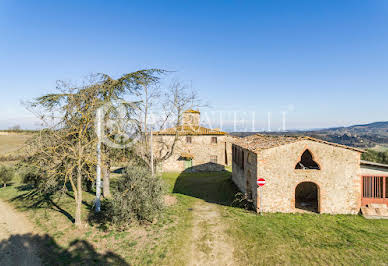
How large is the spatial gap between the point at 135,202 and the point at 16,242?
5.65m

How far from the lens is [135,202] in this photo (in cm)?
1018

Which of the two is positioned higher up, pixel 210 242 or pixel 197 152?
pixel 197 152

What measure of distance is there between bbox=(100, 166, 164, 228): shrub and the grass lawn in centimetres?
59

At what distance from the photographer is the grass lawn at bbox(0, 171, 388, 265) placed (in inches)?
312

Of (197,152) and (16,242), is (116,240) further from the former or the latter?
(197,152)

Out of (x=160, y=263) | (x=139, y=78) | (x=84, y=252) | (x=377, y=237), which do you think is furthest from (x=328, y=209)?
(x=139, y=78)

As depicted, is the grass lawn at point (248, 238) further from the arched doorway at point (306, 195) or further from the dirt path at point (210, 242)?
the arched doorway at point (306, 195)

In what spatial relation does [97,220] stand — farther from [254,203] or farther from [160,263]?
[254,203]

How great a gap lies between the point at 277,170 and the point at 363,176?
5404mm

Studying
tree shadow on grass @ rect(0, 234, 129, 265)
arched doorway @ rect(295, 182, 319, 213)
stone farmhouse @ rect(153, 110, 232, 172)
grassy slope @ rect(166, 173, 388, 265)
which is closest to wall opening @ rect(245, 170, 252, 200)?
grassy slope @ rect(166, 173, 388, 265)

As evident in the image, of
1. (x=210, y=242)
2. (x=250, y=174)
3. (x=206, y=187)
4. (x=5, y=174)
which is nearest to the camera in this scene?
(x=210, y=242)

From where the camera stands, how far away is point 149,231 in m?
9.98

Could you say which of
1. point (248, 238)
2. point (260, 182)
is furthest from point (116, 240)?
point (260, 182)

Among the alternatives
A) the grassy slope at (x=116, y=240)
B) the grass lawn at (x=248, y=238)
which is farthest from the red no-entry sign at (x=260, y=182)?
the grassy slope at (x=116, y=240)
